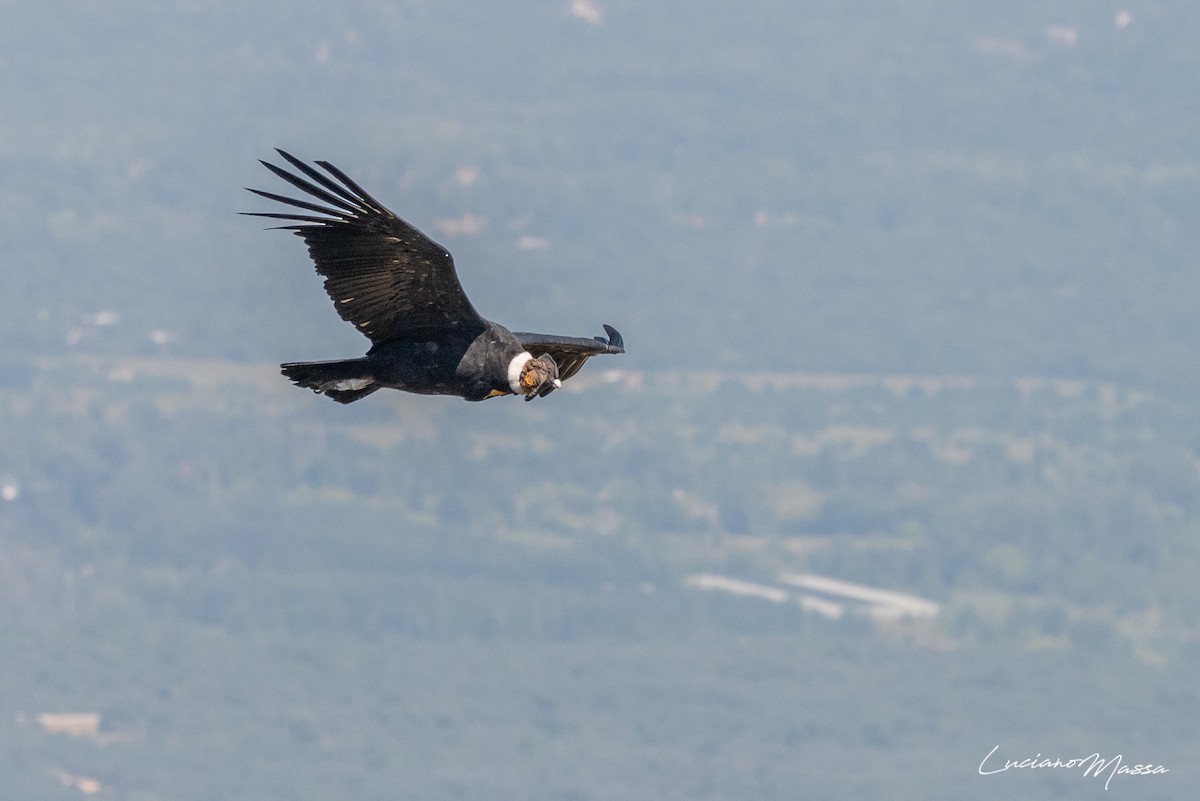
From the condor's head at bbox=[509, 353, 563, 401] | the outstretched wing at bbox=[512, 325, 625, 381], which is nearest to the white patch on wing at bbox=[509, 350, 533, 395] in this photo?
the condor's head at bbox=[509, 353, 563, 401]

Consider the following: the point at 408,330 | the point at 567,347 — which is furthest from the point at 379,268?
the point at 567,347

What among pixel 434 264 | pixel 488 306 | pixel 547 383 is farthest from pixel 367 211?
pixel 488 306

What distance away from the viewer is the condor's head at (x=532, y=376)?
29391 millimetres

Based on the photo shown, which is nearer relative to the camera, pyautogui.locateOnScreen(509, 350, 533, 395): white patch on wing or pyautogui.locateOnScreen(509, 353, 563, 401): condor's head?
pyautogui.locateOnScreen(509, 353, 563, 401): condor's head

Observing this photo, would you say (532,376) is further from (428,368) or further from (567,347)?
(567,347)

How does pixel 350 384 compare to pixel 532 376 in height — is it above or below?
below

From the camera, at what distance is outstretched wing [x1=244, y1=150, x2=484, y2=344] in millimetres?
28031

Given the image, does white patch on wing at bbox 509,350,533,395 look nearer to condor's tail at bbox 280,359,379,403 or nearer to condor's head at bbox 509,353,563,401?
condor's head at bbox 509,353,563,401

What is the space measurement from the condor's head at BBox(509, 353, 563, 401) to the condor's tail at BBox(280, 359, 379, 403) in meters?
1.69

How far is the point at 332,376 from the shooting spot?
2945cm

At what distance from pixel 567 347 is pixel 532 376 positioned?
3.02 meters

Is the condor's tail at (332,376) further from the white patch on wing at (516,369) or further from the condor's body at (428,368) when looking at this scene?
the white patch on wing at (516,369)

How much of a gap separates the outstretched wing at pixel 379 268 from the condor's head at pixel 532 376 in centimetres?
68

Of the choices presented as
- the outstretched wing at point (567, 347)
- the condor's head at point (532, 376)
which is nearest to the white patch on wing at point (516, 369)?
the condor's head at point (532, 376)
